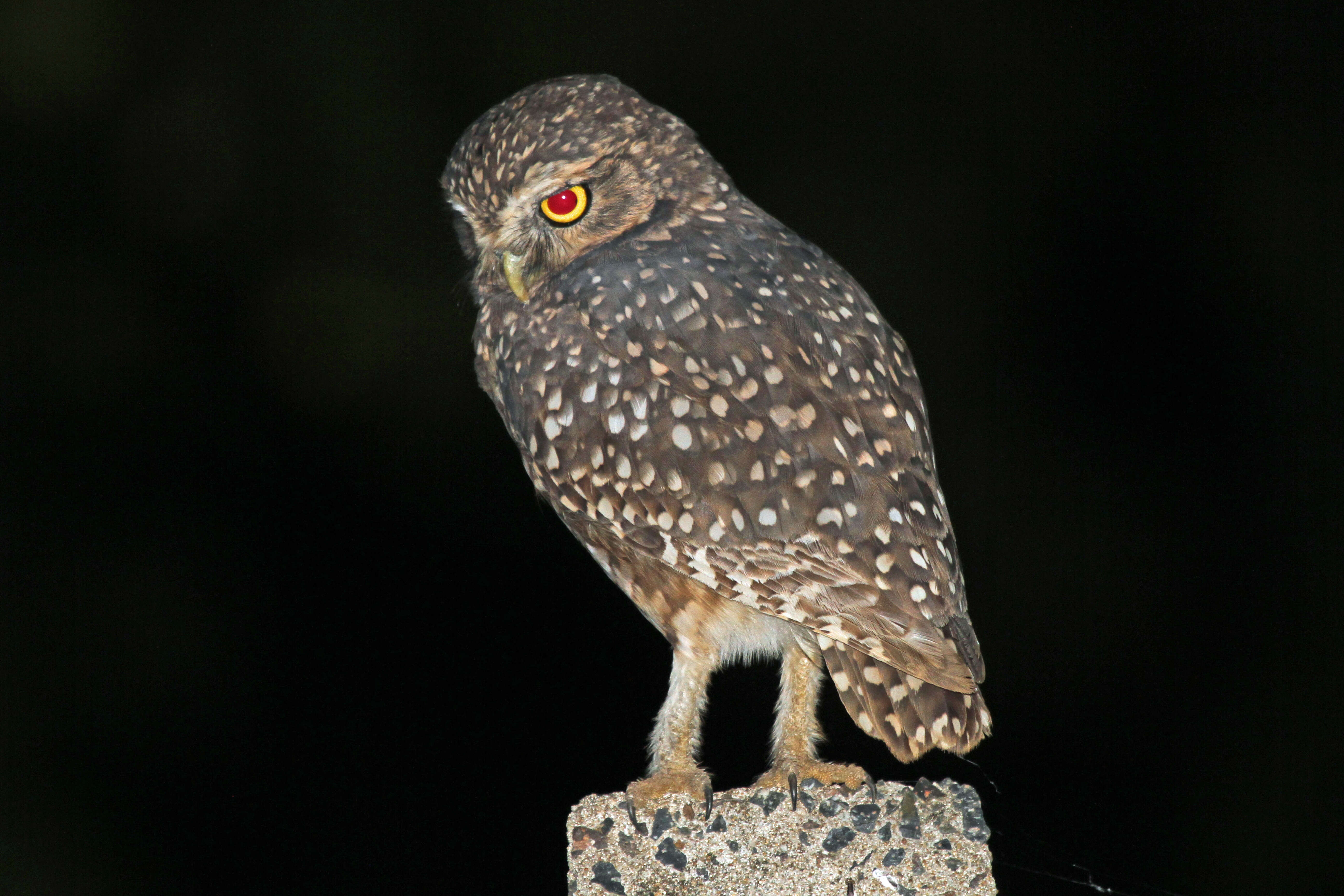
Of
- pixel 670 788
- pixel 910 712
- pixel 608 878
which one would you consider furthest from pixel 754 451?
pixel 608 878

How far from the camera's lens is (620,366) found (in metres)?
1.71

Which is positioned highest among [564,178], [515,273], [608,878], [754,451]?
[564,178]

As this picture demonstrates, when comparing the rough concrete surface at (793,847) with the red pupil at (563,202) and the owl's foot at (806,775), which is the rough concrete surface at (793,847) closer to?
the owl's foot at (806,775)

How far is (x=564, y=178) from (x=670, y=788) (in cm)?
88

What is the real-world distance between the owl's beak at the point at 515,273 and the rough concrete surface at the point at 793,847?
73cm

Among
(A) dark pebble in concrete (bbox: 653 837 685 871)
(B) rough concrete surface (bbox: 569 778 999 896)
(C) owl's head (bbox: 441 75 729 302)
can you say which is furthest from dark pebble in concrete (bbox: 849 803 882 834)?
(C) owl's head (bbox: 441 75 729 302)

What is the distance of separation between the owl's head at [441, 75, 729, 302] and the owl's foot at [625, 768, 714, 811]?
2.37ft

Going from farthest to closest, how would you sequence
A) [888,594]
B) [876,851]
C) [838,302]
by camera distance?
[838,302], [876,851], [888,594]

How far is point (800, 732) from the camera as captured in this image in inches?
76.0

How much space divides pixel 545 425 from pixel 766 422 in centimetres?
31

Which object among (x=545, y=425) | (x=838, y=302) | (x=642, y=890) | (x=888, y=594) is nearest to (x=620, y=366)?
(x=545, y=425)

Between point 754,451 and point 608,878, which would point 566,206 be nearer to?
point 754,451

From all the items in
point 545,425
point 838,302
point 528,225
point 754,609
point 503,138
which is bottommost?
point 754,609

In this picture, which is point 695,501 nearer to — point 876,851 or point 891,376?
point 891,376
